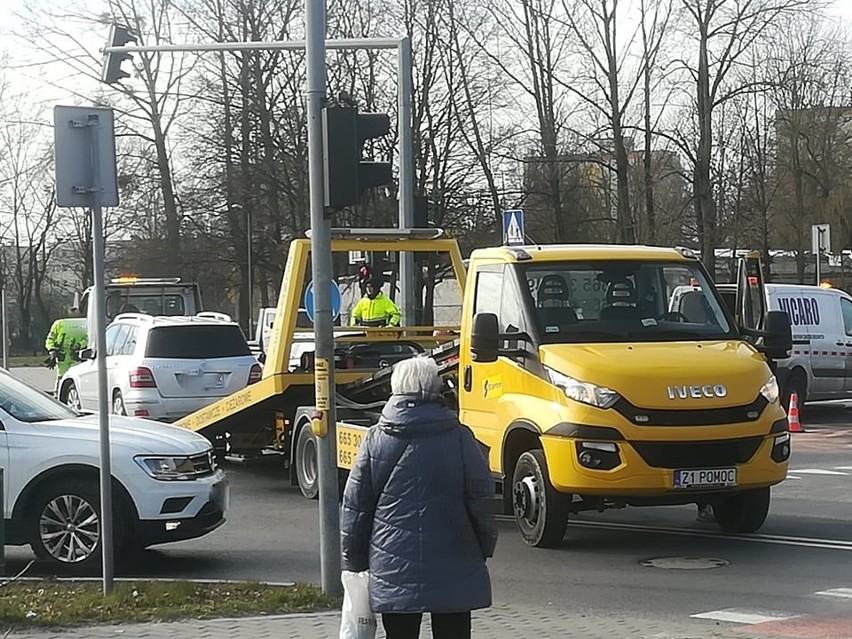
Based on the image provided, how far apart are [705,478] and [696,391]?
0.65m

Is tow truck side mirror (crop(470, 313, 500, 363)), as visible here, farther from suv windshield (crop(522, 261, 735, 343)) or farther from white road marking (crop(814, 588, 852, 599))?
white road marking (crop(814, 588, 852, 599))

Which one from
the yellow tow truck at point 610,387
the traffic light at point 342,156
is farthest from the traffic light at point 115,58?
the traffic light at point 342,156

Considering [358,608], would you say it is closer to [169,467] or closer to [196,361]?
[169,467]

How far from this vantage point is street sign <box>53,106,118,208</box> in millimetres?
8617

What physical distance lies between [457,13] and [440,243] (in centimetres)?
3078

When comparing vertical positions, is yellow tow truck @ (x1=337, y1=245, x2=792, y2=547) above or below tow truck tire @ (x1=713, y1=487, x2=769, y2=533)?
above

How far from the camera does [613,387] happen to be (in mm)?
10508

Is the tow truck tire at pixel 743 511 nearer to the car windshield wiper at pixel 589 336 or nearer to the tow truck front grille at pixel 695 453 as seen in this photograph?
the tow truck front grille at pixel 695 453

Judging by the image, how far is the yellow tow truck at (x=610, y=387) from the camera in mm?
10523

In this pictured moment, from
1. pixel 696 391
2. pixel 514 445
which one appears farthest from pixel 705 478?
pixel 514 445

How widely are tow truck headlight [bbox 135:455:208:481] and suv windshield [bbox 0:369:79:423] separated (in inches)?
37.9

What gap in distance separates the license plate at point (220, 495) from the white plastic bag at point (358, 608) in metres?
5.15

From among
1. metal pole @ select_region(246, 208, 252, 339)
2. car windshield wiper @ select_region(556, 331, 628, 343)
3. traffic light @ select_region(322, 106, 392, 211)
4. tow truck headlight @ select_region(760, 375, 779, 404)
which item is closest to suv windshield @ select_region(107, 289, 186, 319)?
metal pole @ select_region(246, 208, 252, 339)

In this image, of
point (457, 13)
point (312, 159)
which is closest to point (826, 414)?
point (312, 159)
